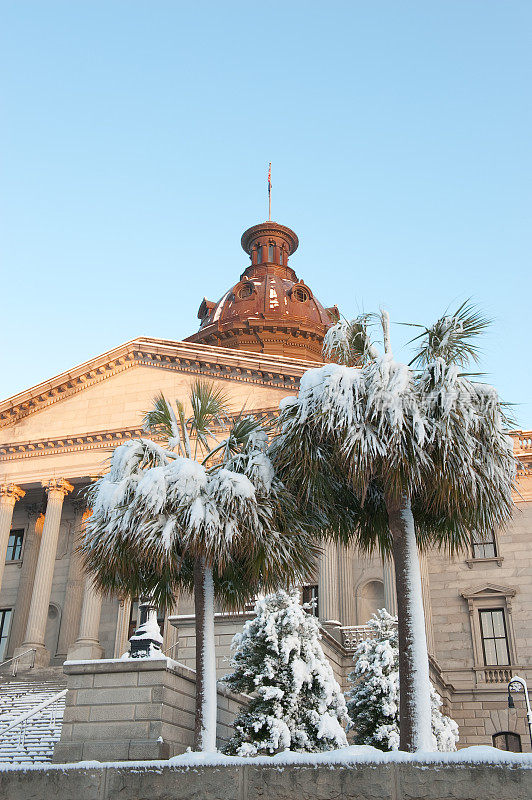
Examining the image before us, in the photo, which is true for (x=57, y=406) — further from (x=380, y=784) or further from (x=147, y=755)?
(x=380, y=784)

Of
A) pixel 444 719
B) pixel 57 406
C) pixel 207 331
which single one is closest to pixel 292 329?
pixel 207 331

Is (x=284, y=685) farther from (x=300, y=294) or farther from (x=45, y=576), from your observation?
(x=300, y=294)

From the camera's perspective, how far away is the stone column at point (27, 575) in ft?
122

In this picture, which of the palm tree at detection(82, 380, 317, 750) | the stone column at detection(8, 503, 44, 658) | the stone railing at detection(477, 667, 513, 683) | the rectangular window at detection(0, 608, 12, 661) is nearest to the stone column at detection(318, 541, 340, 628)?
the stone railing at detection(477, 667, 513, 683)

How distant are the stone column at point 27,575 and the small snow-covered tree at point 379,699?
20.3m

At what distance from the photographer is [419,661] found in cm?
1287

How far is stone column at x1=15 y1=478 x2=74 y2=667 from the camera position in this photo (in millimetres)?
33344

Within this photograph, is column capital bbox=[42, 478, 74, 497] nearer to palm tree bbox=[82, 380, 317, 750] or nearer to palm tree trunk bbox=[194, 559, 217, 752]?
palm tree bbox=[82, 380, 317, 750]

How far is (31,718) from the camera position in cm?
2253

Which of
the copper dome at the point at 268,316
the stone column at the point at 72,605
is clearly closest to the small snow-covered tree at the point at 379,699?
the stone column at the point at 72,605

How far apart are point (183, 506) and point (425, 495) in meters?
4.20

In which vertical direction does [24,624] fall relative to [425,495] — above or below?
above

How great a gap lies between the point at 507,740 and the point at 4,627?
22308mm

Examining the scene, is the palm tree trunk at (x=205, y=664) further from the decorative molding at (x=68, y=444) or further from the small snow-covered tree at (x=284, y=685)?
the decorative molding at (x=68, y=444)
